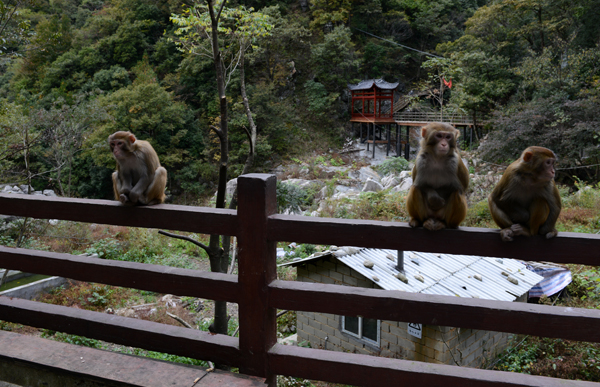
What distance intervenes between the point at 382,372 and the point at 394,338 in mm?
4746

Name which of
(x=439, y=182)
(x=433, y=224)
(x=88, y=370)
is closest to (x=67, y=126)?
(x=88, y=370)

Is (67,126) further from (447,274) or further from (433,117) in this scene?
(433,117)

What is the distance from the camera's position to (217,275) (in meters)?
2.04

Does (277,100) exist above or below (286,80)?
below

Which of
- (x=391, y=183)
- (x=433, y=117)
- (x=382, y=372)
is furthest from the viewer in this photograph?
(x=433, y=117)

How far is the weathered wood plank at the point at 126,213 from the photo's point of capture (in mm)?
1986

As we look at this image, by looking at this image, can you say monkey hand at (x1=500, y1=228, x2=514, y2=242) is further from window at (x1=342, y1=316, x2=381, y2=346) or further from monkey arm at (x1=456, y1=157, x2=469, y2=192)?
window at (x1=342, y1=316, x2=381, y2=346)

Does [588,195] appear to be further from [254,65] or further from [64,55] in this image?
[64,55]

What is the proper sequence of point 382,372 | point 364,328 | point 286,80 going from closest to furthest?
point 382,372
point 364,328
point 286,80

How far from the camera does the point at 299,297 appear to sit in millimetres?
1885

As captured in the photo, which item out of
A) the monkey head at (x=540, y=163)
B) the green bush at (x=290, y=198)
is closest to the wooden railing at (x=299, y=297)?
the monkey head at (x=540, y=163)

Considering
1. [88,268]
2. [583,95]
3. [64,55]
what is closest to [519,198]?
[88,268]

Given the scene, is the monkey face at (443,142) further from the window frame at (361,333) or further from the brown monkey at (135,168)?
the window frame at (361,333)

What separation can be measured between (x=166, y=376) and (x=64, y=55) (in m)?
31.8
